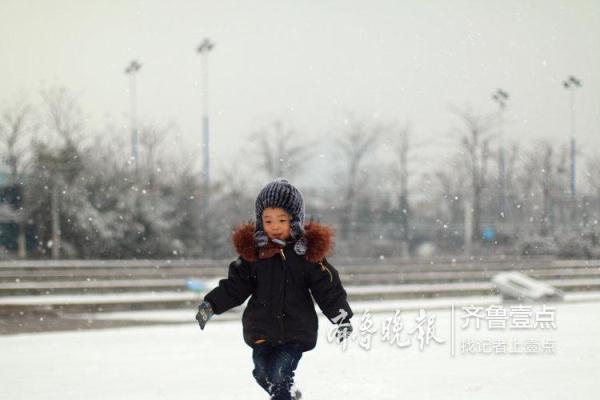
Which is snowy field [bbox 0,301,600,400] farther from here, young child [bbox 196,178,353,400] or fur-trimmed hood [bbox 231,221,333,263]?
fur-trimmed hood [bbox 231,221,333,263]

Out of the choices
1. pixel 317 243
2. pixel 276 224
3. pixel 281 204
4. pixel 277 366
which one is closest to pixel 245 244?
pixel 276 224

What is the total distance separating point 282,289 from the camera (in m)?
4.46

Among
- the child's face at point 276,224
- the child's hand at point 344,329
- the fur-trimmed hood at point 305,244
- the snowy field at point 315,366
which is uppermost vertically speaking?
the child's face at point 276,224

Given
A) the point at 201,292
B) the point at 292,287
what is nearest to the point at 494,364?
the point at 292,287

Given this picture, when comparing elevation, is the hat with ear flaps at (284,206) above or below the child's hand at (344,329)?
above

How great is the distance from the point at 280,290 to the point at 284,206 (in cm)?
50

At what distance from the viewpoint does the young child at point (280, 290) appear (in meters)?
4.48

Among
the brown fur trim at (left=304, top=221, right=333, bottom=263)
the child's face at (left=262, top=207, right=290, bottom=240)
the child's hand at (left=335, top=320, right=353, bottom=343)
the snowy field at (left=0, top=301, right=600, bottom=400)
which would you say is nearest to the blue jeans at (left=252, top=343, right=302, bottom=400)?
the child's hand at (left=335, top=320, right=353, bottom=343)

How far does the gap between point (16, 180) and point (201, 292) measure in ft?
62.7

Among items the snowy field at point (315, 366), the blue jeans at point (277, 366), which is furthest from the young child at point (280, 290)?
the snowy field at point (315, 366)

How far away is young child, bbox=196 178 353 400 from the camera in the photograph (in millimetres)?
4480

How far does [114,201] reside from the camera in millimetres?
31844

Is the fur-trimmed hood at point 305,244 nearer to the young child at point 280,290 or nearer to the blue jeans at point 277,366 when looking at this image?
the young child at point 280,290

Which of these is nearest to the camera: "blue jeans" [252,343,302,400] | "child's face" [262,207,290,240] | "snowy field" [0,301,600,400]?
"blue jeans" [252,343,302,400]
